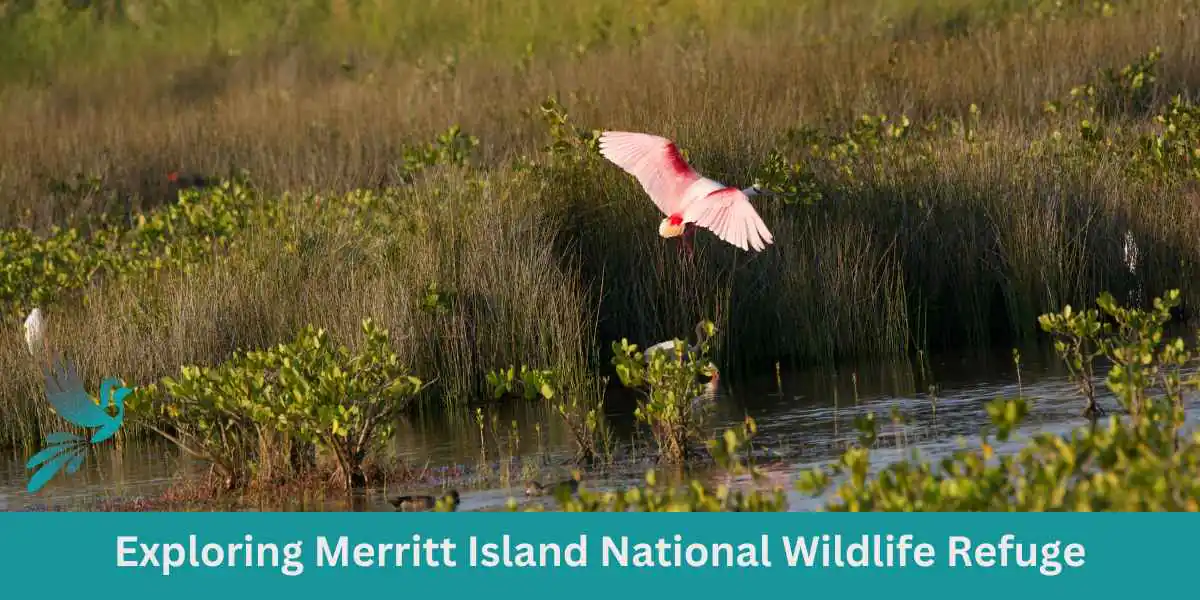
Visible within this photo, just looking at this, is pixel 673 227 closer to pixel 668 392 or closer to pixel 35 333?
pixel 668 392

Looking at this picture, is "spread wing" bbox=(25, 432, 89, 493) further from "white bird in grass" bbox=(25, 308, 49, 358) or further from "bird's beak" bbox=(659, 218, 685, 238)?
"bird's beak" bbox=(659, 218, 685, 238)

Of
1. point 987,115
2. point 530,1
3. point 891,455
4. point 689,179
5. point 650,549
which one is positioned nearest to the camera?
point 650,549

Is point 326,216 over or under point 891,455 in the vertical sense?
over

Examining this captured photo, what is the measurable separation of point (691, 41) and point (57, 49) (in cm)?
1433

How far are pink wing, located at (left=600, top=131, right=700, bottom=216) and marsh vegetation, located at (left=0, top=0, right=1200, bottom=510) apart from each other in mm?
912

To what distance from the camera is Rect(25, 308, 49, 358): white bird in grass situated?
1123cm

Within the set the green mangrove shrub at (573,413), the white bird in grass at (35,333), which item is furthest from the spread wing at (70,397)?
the green mangrove shrub at (573,413)

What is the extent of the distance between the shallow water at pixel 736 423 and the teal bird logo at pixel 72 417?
109mm

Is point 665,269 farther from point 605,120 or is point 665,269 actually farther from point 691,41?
point 691,41

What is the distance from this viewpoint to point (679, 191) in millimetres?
10328

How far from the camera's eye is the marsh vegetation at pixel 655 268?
8531mm

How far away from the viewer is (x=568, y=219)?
12.3 metres

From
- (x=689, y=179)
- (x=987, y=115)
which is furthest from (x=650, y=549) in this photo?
(x=987, y=115)

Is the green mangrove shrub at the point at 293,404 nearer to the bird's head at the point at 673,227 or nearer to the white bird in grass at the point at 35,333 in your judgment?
the bird's head at the point at 673,227
